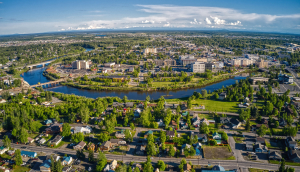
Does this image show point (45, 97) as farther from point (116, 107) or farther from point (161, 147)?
point (161, 147)

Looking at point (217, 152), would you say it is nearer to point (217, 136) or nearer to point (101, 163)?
point (217, 136)

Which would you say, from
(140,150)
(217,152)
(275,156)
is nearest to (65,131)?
(140,150)

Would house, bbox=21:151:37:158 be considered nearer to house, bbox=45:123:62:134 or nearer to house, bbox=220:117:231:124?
house, bbox=45:123:62:134

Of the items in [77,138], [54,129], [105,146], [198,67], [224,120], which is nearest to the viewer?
[105,146]

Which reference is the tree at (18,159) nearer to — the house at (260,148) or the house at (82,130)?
the house at (82,130)

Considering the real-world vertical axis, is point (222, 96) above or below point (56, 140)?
above

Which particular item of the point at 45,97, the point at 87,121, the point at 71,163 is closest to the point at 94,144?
the point at 71,163
